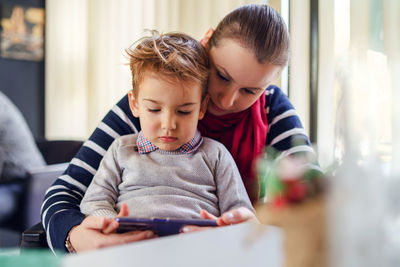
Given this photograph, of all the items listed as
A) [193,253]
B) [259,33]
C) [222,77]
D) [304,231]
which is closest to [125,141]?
[222,77]

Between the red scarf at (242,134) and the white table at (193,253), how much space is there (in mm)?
772

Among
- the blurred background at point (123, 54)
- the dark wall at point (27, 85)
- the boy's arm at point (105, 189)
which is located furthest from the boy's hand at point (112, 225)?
the dark wall at point (27, 85)

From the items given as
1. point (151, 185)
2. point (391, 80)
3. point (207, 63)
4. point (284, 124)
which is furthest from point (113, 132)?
point (391, 80)

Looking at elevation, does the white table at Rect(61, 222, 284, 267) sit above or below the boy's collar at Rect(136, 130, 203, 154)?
below

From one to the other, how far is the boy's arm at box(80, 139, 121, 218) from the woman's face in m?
0.37

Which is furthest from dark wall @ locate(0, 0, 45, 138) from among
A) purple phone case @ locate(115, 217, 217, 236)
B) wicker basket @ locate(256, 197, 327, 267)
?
wicker basket @ locate(256, 197, 327, 267)

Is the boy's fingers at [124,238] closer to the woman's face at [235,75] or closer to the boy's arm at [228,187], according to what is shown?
the boy's arm at [228,187]

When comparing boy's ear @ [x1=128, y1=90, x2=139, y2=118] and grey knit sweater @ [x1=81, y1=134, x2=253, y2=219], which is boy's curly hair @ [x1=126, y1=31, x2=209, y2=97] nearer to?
boy's ear @ [x1=128, y1=90, x2=139, y2=118]

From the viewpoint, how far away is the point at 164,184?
1.19m

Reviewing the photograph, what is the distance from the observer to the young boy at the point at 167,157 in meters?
1.17

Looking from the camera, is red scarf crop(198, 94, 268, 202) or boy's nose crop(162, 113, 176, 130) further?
red scarf crop(198, 94, 268, 202)

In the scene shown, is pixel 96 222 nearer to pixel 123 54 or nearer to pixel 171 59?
pixel 171 59

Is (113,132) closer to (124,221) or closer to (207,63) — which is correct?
(207,63)

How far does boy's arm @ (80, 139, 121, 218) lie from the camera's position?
1.12 m
